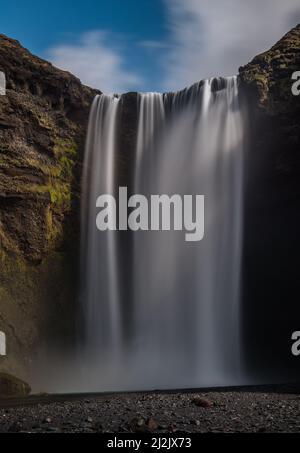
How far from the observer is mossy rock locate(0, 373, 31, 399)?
65.3 ft

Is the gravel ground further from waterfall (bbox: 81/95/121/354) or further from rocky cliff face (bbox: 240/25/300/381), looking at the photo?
waterfall (bbox: 81/95/121/354)

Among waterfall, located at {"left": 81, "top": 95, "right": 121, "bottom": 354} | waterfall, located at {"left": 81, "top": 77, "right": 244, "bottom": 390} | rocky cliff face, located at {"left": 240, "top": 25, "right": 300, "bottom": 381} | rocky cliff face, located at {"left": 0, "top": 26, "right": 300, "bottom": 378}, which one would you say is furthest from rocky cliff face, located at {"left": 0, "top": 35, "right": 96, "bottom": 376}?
rocky cliff face, located at {"left": 240, "top": 25, "right": 300, "bottom": 381}

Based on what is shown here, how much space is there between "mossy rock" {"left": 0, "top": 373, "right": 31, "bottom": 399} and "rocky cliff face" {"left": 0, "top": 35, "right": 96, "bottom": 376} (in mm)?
3554

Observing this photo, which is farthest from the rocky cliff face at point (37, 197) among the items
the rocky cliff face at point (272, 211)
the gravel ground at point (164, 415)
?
the gravel ground at point (164, 415)

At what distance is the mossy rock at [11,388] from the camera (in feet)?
65.3

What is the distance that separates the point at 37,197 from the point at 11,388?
10.3 metres

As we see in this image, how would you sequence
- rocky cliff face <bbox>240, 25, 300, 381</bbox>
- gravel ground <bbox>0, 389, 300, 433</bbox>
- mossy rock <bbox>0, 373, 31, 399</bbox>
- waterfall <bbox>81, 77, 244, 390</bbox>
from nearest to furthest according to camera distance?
gravel ground <bbox>0, 389, 300, 433</bbox> → mossy rock <bbox>0, 373, 31, 399</bbox> → waterfall <bbox>81, 77, 244, 390</bbox> → rocky cliff face <bbox>240, 25, 300, 381</bbox>

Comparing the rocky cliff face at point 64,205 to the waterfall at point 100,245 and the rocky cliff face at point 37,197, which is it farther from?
the waterfall at point 100,245

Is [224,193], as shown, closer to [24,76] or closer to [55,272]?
[55,272]

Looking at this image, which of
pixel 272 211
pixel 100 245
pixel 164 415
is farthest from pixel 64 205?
pixel 164 415

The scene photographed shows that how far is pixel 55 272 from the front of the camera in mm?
27891

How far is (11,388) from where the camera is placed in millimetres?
20297

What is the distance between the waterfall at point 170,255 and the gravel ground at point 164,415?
382 inches

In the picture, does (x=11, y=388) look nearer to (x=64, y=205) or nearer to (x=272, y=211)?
(x=64, y=205)
